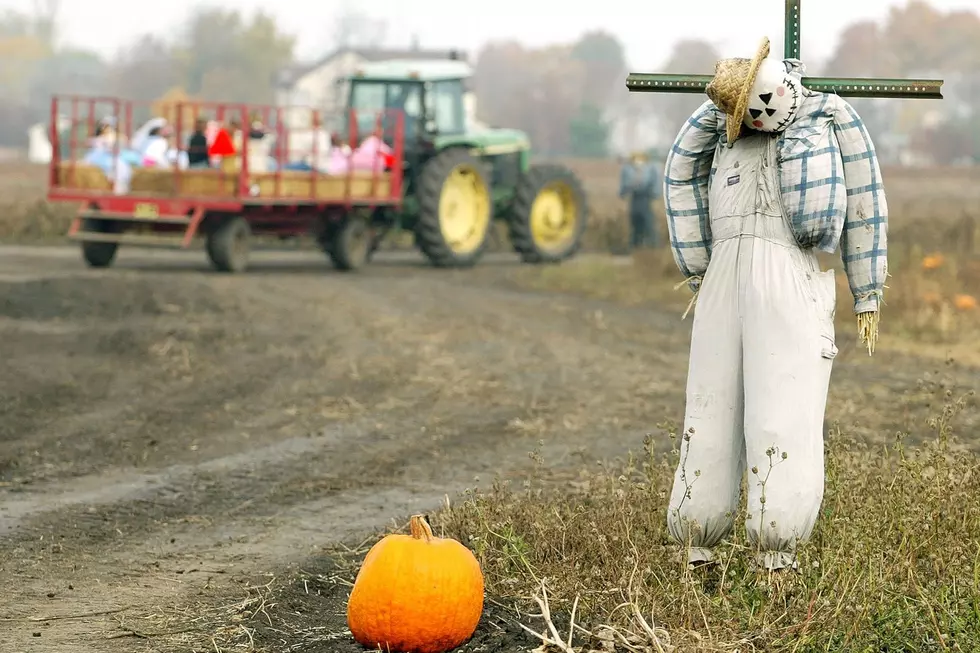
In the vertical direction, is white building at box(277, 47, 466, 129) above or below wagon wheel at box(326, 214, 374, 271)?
above

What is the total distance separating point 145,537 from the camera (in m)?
6.88

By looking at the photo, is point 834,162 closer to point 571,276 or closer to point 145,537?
point 145,537

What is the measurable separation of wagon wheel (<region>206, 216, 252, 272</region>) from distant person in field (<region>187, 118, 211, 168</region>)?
2.76ft

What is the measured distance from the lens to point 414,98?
21203mm

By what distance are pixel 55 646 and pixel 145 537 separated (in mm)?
1811

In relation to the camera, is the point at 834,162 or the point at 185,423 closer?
the point at 834,162

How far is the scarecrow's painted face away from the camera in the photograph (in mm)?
5121

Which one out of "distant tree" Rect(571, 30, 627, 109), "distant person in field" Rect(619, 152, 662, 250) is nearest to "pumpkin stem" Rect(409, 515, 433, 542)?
"distant person in field" Rect(619, 152, 662, 250)

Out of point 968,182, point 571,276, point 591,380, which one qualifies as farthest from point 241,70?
point 591,380

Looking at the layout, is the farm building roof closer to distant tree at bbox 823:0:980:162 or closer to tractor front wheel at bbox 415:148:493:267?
tractor front wheel at bbox 415:148:493:267

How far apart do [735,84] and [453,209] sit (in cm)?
1583

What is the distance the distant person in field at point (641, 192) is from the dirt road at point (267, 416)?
7.63 metres

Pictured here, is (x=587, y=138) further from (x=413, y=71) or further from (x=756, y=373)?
(x=756, y=373)

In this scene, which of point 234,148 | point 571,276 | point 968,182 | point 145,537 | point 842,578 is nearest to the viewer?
point 842,578
